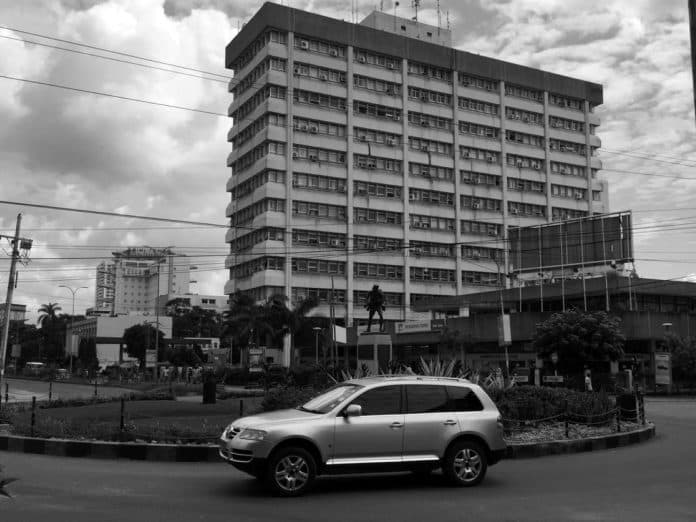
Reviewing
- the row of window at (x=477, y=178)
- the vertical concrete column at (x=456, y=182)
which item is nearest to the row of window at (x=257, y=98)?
the vertical concrete column at (x=456, y=182)

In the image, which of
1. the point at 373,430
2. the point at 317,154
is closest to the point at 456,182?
the point at 317,154

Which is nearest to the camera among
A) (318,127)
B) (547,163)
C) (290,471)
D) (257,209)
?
(290,471)

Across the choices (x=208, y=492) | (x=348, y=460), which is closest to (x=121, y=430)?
(x=208, y=492)

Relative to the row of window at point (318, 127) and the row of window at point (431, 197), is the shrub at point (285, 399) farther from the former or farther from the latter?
the row of window at point (431, 197)

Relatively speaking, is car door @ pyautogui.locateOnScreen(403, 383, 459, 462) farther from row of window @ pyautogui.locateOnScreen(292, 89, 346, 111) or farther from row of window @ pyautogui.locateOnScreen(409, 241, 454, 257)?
row of window @ pyautogui.locateOnScreen(409, 241, 454, 257)

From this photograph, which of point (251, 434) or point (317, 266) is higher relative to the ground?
point (317, 266)

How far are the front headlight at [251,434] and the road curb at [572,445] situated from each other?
630cm

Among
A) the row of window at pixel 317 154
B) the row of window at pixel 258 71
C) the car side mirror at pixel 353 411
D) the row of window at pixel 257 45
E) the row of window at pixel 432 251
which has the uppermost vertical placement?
the row of window at pixel 257 45

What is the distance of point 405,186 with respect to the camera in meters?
91.5

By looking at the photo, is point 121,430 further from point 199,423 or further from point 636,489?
point 636,489

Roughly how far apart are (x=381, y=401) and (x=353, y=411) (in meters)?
0.65

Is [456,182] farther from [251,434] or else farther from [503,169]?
[251,434]

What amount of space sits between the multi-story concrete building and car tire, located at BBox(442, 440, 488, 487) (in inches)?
2615

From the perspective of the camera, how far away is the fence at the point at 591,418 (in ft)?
54.0
